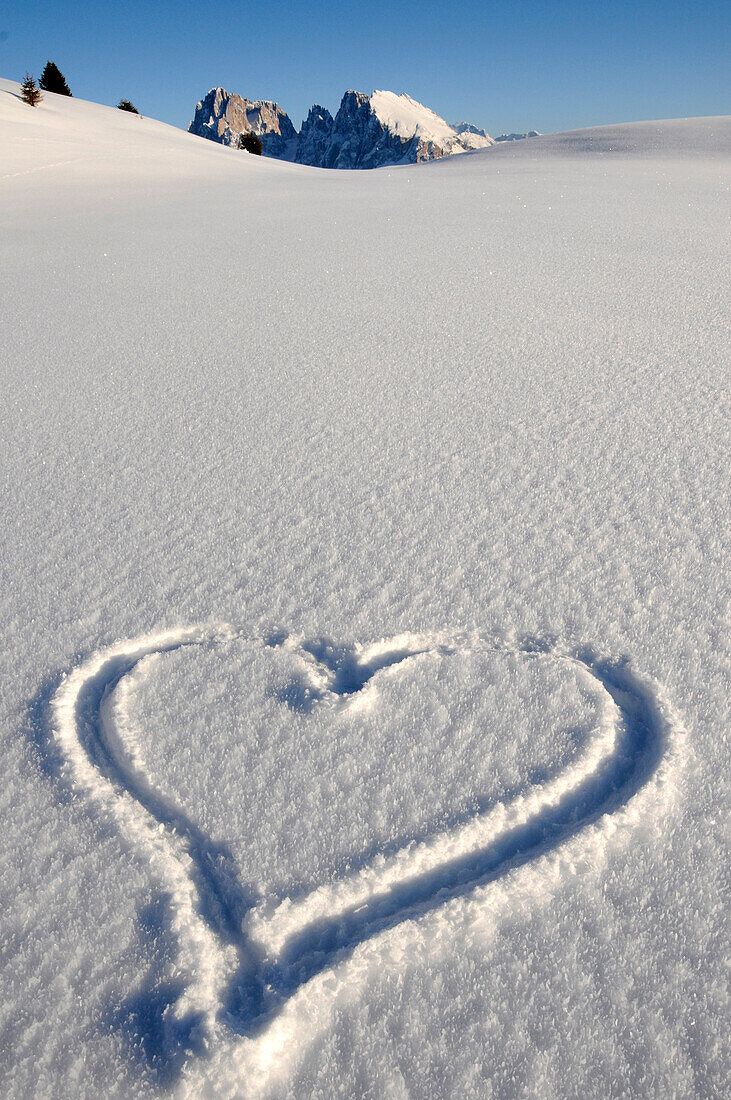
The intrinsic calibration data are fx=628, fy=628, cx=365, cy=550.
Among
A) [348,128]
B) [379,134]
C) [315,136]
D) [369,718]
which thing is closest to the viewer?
[369,718]

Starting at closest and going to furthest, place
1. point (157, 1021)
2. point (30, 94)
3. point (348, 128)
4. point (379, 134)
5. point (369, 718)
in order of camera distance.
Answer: point (157, 1021) → point (369, 718) → point (30, 94) → point (379, 134) → point (348, 128)

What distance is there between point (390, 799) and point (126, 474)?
44.7 inches

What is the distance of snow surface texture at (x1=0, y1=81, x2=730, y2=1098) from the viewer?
640 mm

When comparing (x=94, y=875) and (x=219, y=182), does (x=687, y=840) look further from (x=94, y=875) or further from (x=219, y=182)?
(x=219, y=182)

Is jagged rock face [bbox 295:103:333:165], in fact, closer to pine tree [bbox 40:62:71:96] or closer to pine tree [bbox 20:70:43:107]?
pine tree [bbox 40:62:71:96]

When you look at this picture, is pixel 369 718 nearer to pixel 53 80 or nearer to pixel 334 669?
pixel 334 669

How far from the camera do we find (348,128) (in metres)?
149

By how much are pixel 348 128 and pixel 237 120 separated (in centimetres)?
2587

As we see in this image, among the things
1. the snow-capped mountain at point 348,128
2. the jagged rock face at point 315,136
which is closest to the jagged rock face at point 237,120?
the snow-capped mountain at point 348,128

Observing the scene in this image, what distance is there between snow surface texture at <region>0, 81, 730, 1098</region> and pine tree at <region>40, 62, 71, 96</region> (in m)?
20.0

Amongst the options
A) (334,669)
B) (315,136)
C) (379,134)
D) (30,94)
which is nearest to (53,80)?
(30,94)

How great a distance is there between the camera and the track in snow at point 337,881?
69cm

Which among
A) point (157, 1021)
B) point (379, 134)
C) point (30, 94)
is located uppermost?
point (379, 134)

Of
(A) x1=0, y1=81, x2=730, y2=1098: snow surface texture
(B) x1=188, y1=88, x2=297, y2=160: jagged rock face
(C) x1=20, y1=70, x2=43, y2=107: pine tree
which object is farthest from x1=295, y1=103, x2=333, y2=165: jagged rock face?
(A) x1=0, y1=81, x2=730, y2=1098: snow surface texture
